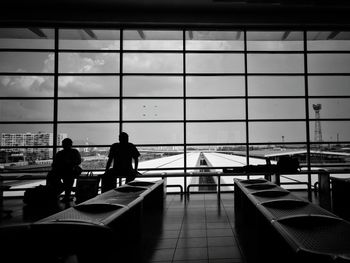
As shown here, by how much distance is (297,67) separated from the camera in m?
6.62

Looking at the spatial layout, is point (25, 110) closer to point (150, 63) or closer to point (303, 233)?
point (150, 63)

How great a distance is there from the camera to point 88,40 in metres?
6.76

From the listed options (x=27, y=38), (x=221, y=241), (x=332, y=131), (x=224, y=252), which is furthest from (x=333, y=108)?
(x=27, y=38)

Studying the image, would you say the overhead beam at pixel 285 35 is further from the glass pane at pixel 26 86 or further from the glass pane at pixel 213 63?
the glass pane at pixel 26 86

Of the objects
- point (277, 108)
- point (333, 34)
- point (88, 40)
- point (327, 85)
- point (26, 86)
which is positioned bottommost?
point (277, 108)

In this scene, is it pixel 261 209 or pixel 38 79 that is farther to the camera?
pixel 38 79

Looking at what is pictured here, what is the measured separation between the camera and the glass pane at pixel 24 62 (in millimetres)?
6367

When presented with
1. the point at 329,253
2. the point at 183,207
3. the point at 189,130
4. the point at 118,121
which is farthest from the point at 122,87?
the point at 329,253

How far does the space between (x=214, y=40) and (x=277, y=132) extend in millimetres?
3021

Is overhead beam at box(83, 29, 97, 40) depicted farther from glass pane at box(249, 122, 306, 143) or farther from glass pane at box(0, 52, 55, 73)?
glass pane at box(249, 122, 306, 143)

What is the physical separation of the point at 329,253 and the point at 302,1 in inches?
213

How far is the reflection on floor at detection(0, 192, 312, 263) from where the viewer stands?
8.71 ft

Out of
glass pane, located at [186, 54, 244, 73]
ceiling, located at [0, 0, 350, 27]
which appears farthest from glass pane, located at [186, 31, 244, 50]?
ceiling, located at [0, 0, 350, 27]

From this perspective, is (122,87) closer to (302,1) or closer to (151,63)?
(151,63)
